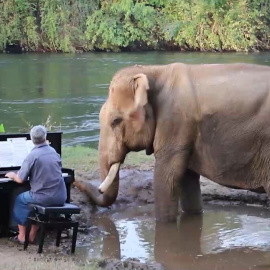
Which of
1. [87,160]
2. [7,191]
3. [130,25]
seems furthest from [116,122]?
[130,25]

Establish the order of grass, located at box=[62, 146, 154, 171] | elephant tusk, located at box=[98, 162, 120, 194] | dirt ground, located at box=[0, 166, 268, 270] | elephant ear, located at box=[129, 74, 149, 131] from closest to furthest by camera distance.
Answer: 1. elephant ear, located at box=[129, 74, 149, 131]
2. elephant tusk, located at box=[98, 162, 120, 194]
3. dirt ground, located at box=[0, 166, 268, 270]
4. grass, located at box=[62, 146, 154, 171]

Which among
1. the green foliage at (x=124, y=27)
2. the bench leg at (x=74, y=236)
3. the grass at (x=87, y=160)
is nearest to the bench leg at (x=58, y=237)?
the bench leg at (x=74, y=236)

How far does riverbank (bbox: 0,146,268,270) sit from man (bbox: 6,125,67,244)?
0.53 meters

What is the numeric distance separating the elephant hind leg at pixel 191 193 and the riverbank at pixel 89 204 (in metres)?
0.63

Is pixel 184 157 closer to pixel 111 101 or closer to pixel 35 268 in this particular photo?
pixel 111 101

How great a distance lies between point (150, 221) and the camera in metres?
9.64

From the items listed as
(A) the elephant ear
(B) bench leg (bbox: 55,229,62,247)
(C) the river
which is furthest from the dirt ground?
(C) the river

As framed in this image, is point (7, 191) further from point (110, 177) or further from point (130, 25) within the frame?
point (130, 25)

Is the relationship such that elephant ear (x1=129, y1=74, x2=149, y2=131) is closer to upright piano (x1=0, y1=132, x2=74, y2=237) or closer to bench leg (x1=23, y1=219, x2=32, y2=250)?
upright piano (x1=0, y1=132, x2=74, y2=237)

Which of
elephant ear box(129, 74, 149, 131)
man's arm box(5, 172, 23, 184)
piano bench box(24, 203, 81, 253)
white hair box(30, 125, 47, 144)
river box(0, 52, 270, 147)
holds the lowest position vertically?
river box(0, 52, 270, 147)

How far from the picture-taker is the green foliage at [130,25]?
50188 millimetres

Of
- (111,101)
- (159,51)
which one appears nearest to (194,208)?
(111,101)

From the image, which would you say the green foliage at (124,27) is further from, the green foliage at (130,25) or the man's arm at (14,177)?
the man's arm at (14,177)

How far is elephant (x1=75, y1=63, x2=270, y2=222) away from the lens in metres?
8.62
